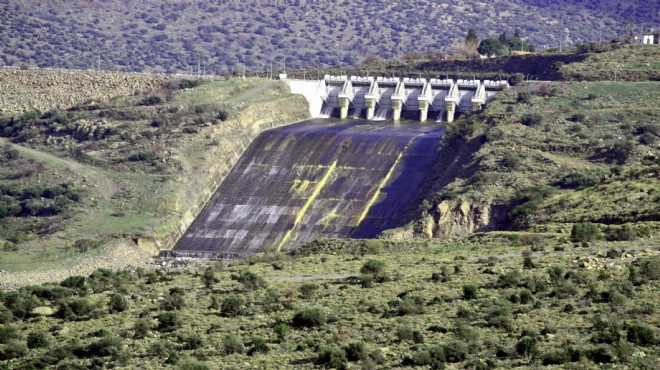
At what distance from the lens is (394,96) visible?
13400 centimetres

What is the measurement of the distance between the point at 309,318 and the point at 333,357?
624 cm

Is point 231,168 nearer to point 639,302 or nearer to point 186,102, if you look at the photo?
point 186,102

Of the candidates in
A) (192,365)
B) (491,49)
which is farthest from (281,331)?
(491,49)

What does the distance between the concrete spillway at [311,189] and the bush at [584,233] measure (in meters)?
26.8

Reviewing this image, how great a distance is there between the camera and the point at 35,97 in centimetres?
13188

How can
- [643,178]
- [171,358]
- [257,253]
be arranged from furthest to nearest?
[257,253] → [643,178] → [171,358]

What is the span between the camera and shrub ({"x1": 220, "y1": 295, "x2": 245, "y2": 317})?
198 feet

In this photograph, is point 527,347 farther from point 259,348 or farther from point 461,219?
point 461,219

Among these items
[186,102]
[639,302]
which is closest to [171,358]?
[639,302]

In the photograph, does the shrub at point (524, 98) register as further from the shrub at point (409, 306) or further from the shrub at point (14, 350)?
the shrub at point (14, 350)

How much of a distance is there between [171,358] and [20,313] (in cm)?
1251

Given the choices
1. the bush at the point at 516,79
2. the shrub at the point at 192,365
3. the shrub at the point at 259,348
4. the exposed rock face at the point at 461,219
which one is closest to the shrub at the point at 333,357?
the shrub at the point at 259,348

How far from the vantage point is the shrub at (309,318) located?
185ft

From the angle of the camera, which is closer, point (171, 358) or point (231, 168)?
point (171, 358)
